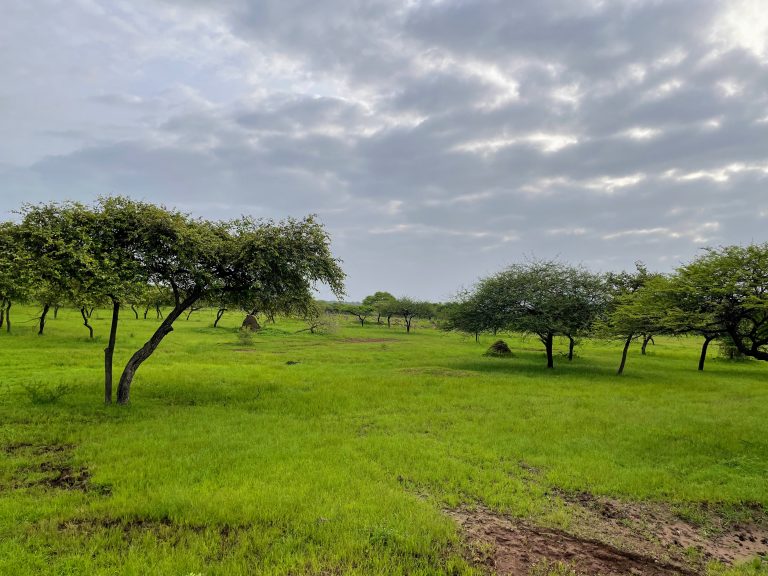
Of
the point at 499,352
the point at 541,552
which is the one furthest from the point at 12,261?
the point at 499,352

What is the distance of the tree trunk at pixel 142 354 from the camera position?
1630 centimetres

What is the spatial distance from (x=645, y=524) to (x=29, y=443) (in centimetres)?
1531

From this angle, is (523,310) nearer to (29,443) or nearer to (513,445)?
(513,445)

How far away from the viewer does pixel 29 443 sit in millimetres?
11617

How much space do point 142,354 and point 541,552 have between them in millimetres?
16056

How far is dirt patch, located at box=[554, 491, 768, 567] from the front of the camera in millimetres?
7523

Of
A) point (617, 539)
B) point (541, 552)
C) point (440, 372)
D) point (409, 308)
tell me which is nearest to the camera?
point (541, 552)

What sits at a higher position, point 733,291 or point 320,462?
point 733,291

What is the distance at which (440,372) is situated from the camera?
2877 cm

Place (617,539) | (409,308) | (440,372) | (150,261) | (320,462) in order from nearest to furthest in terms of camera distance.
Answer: (617,539) < (320,462) < (150,261) < (440,372) < (409,308)

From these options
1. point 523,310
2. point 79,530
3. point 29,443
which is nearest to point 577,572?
point 79,530

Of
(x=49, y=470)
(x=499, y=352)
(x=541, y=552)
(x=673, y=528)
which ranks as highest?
(x=499, y=352)

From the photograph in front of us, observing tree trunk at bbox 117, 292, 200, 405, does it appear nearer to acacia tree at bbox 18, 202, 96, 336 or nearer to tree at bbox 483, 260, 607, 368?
acacia tree at bbox 18, 202, 96, 336

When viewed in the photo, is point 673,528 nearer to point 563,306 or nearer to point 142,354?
point 142,354
